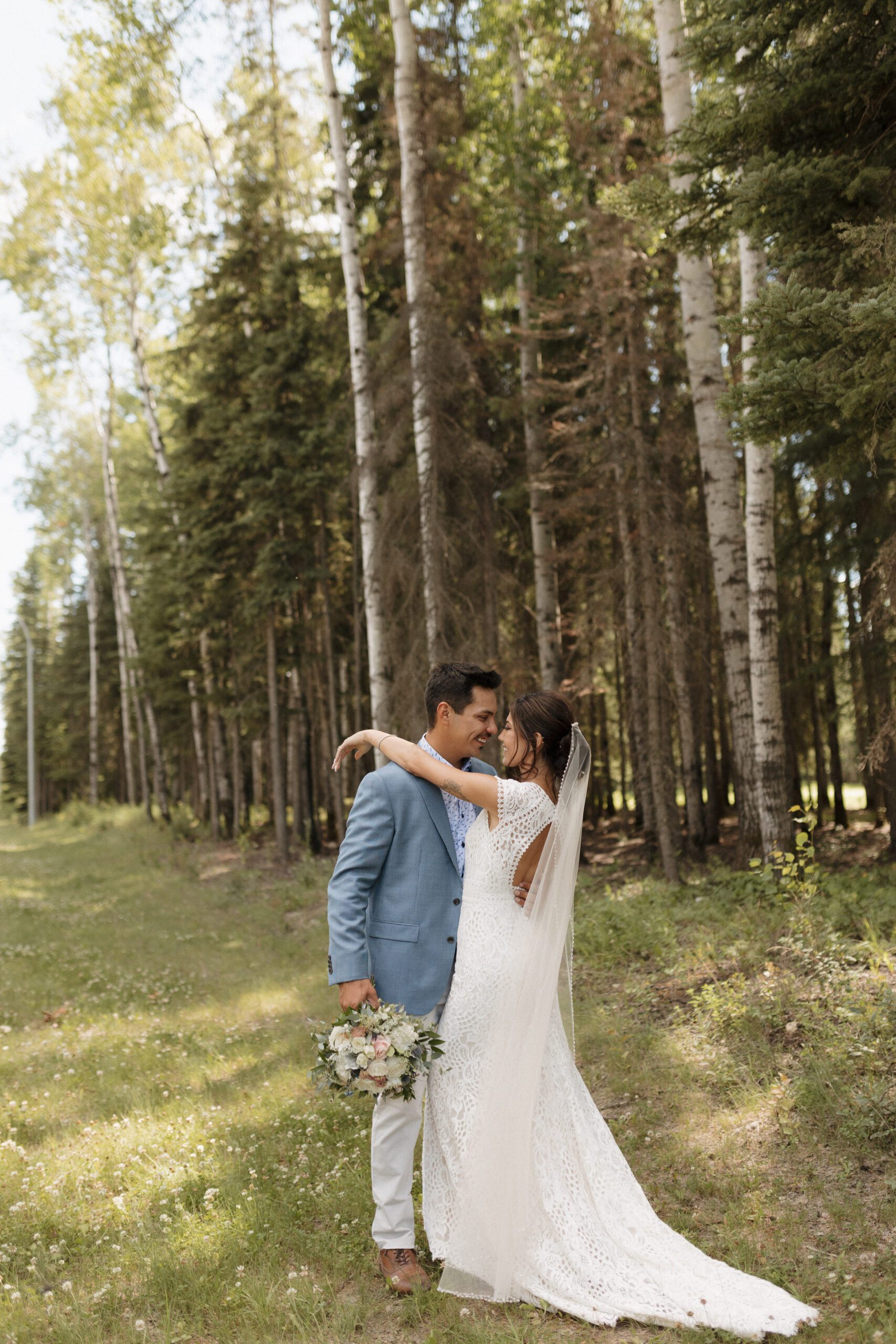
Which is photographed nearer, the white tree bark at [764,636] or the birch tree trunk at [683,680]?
the white tree bark at [764,636]

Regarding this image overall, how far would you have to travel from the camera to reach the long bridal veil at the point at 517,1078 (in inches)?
155

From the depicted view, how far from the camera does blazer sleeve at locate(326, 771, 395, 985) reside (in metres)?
3.98

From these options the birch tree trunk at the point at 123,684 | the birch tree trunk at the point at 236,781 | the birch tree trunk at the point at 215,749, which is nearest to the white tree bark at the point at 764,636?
the birch tree trunk at the point at 215,749

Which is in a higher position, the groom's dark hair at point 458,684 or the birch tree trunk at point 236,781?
the groom's dark hair at point 458,684

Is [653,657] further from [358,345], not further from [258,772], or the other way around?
[258,772]

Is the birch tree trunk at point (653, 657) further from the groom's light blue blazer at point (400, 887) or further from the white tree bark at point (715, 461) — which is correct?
the groom's light blue blazer at point (400, 887)

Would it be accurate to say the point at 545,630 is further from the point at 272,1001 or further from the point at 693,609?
the point at 272,1001

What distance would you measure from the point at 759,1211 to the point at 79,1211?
132 inches

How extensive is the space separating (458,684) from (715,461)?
25.6 ft

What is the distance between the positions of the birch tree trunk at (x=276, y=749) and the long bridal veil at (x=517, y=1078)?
15.3 metres

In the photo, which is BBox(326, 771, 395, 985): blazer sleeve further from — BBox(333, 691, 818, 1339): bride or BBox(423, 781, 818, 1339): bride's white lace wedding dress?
BBox(423, 781, 818, 1339): bride's white lace wedding dress

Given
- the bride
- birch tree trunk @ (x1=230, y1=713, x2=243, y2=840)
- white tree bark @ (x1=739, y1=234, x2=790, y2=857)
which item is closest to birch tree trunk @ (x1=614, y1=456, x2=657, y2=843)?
white tree bark @ (x1=739, y1=234, x2=790, y2=857)

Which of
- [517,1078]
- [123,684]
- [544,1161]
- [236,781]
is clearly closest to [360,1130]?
[544,1161]

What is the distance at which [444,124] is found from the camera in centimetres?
1520
